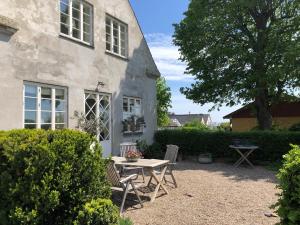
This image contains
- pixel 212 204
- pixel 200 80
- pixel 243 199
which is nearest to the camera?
pixel 212 204

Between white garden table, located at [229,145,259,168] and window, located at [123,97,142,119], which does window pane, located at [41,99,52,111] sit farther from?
white garden table, located at [229,145,259,168]

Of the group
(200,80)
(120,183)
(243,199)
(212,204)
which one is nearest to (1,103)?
(120,183)

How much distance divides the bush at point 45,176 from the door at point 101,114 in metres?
6.71

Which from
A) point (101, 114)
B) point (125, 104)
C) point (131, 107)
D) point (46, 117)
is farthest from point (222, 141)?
point (46, 117)

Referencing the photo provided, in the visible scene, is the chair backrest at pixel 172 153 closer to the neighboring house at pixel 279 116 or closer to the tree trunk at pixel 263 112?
the tree trunk at pixel 263 112

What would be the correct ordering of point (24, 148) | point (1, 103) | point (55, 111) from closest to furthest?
point (24, 148) → point (1, 103) → point (55, 111)

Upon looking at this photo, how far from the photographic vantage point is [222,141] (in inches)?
615

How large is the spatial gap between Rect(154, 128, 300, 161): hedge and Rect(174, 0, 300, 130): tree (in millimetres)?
3456

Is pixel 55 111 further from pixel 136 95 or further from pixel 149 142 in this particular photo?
pixel 149 142

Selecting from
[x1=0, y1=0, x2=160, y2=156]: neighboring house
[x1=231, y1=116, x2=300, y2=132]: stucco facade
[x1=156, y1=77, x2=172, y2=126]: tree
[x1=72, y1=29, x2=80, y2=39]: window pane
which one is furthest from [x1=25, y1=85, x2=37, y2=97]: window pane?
[x1=156, y1=77, x2=172, y2=126]: tree

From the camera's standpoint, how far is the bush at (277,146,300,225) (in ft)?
12.0

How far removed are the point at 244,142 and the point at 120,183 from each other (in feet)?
28.9

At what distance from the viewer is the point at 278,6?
62.1 feet

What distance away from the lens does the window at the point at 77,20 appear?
11.4 metres
